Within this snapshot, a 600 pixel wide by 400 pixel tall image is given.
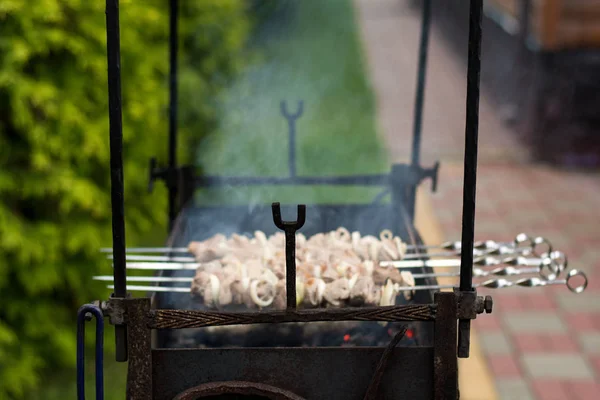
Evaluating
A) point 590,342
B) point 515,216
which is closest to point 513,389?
point 590,342

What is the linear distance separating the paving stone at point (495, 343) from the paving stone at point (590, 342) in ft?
1.45

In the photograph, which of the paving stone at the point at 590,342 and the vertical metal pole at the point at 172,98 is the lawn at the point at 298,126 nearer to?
the vertical metal pole at the point at 172,98

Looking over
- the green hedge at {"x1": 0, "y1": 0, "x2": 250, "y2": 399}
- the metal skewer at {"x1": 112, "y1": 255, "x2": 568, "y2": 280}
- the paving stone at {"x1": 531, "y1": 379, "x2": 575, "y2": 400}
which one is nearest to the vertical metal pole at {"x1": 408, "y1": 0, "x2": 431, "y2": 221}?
the metal skewer at {"x1": 112, "y1": 255, "x2": 568, "y2": 280}

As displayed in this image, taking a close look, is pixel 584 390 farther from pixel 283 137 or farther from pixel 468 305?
pixel 283 137

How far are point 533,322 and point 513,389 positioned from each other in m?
0.86

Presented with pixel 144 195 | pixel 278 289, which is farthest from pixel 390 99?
pixel 278 289

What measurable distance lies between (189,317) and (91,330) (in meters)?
3.06

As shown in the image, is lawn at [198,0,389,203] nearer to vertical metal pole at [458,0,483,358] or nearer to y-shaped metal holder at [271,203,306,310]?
y-shaped metal holder at [271,203,306,310]

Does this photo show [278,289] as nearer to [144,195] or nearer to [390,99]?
[144,195]

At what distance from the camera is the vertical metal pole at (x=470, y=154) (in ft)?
5.75

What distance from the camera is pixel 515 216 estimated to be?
650cm

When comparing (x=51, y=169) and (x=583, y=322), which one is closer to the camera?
(x=51, y=169)

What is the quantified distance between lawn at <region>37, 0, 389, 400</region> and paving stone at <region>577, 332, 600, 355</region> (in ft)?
6.77

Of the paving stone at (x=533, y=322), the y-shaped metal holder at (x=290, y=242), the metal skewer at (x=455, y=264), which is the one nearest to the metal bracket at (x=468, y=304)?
the metal skewer at (x=455, y=264)
